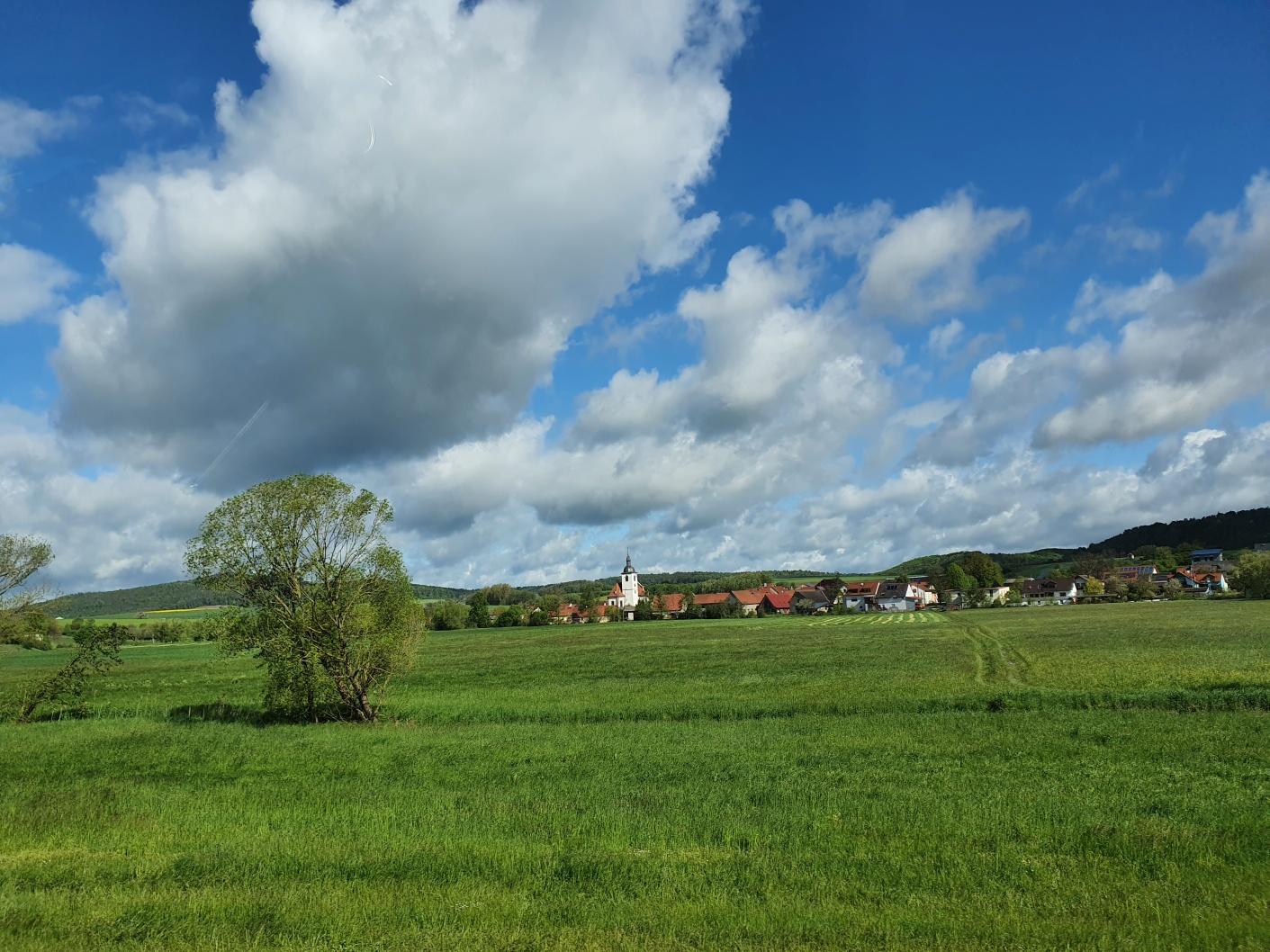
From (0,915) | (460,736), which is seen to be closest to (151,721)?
(460,736)

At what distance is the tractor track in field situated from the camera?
1555 inches

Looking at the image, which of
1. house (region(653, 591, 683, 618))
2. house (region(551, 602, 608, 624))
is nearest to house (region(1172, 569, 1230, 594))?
house (region(653, 591, 683, 618))

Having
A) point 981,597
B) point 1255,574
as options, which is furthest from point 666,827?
point 981,597

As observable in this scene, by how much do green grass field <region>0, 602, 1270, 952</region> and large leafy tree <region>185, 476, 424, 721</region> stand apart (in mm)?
2424

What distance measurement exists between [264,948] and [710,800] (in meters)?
8.97

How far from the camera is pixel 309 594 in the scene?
32188 millimetres

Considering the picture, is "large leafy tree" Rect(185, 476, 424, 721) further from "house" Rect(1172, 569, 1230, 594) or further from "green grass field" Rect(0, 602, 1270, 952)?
"house" Rect(1172, 569, 1230, 594)

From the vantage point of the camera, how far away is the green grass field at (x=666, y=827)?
883 cm

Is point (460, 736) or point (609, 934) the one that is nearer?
point (609, 934)

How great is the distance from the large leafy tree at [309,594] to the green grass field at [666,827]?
2.42 metres

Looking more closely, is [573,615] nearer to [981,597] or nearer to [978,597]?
[978,597]

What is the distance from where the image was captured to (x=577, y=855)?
11.6m

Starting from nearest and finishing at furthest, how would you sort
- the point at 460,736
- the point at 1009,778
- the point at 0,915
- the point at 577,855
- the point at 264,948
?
the point at 264,948 < the point at 0,915 < the point at 577,855 < the point at 1009,778 < the point at 460,736

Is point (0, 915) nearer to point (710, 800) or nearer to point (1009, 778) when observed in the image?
point (710, 800)
